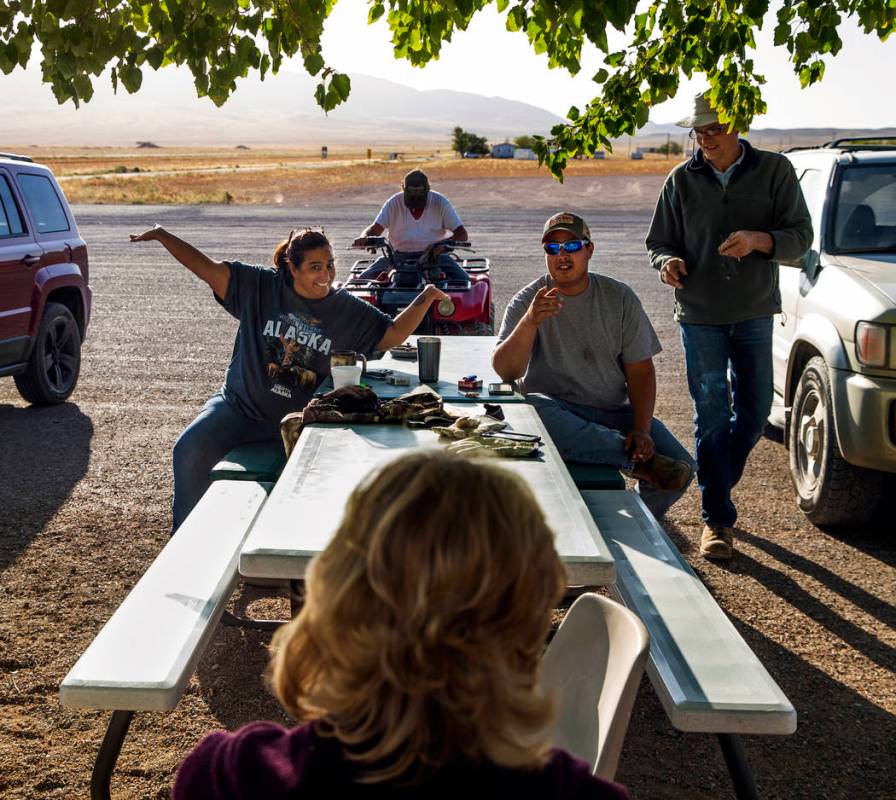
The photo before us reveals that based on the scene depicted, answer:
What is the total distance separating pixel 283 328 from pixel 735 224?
2.26 metres

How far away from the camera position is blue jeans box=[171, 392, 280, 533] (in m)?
4.84

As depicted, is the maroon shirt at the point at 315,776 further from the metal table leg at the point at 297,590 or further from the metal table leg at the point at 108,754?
the metal table leg at the point at 297,590

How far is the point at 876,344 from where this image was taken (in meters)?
5.01

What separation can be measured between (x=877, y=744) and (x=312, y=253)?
319 centimetres

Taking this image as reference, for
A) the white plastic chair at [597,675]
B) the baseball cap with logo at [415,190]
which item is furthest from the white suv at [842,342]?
the baseball cap with logo at [415,190]

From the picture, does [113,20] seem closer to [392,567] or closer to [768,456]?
[392,567]

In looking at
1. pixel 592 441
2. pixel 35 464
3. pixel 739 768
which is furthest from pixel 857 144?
pixel 35 464

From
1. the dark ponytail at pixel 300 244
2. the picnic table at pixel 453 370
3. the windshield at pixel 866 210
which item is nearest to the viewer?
the picnic table at pixel 453 370

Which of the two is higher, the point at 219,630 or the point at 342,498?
the point at 342,498

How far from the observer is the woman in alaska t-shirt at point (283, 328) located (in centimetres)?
511

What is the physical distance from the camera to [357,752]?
1351mm

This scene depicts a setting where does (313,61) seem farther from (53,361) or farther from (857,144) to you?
(53,361)

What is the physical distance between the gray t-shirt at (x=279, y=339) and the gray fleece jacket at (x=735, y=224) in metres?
1.63

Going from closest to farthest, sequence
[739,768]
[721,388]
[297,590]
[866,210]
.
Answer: [739,768] → [297,590] → [721,388] → [866,210]
